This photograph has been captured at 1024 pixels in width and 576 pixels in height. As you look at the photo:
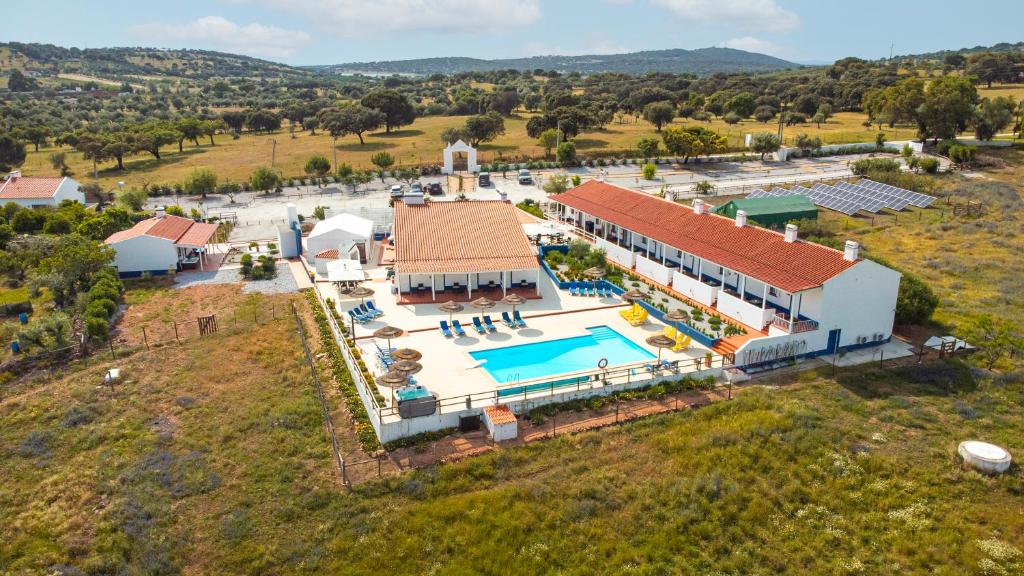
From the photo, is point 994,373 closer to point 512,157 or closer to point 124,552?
point 124,552

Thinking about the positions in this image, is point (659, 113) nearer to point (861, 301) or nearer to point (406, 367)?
point (861, 301)

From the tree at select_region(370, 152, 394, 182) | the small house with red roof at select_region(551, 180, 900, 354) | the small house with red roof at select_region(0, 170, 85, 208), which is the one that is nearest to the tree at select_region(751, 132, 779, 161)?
the tree at select_region(370, 152, 394, 182)

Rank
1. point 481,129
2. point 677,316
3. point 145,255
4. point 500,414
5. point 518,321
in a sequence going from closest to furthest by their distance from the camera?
point 500,414, point 677,316, point 518,321, point 145,255, point 481,129

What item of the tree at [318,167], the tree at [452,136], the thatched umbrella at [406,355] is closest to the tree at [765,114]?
the tree at [452,136]

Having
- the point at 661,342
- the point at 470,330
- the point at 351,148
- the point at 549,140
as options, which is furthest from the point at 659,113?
the point at 661,342

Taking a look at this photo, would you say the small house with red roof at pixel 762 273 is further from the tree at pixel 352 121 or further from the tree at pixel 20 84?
the tree at pixel 20 84

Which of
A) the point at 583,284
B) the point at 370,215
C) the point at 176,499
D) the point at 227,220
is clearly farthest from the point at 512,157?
the point at 176,499
